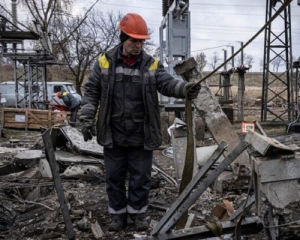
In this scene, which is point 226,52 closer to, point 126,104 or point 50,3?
point 50,3

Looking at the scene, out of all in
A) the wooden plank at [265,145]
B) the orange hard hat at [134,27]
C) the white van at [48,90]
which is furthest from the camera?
the white van at [48,90]

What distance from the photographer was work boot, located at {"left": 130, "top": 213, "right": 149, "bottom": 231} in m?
3.90

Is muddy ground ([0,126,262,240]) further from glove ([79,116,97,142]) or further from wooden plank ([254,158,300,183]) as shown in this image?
wooden plank ([254,158,300,183])

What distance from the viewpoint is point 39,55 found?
20297mm

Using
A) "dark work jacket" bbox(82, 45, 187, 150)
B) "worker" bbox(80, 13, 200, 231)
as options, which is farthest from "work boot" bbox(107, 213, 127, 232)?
"dark work jacket" bbox(82, 45, 187, 150)

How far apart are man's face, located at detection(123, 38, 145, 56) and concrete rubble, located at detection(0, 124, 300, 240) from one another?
1232 mm

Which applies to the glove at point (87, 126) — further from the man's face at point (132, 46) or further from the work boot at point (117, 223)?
the work boot at point (117, 223)

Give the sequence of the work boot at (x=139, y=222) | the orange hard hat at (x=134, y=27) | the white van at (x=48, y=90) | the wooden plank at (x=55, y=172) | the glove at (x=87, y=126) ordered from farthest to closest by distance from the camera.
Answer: the white van at (x=48, y=90) → the work boot at (x=139, y=222) → the glove at (x=87, y=126) → the orange hard hat at (x=134, y=27) → the wooden plank at (x=55, y=172)

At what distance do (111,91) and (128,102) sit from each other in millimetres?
188

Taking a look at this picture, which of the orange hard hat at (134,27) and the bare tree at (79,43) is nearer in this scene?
the orange hard hat at (134,27)

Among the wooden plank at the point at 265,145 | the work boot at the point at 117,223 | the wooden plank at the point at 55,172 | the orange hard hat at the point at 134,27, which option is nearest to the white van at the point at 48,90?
the work boot at the point at 117,223

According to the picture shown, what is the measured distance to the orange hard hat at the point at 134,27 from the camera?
3635mm

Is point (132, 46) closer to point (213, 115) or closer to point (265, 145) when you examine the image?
point (265, 145)

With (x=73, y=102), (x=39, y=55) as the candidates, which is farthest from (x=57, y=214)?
(x=39, y=55)
